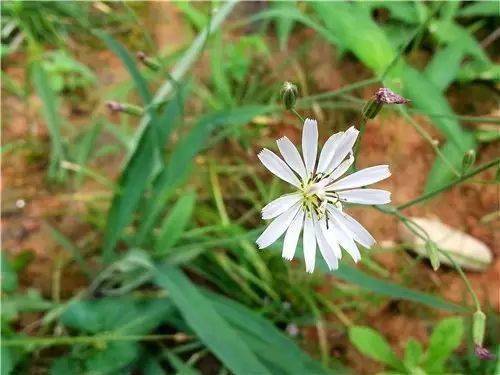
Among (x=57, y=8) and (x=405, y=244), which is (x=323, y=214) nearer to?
(x=405, y=244)

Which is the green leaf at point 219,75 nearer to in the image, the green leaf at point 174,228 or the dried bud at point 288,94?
the green leaf at point 174,228

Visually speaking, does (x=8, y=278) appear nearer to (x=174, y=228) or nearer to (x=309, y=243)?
(x=174, y=228)

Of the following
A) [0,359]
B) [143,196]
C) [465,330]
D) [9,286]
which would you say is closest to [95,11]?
[143,196]

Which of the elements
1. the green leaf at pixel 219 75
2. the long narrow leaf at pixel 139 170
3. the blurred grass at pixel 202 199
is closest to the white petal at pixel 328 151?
the blurred grass at pixel 202 199

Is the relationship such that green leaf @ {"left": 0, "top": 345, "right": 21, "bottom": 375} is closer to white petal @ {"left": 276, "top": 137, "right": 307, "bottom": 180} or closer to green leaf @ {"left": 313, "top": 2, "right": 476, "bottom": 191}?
white petal @ {"left": 276, "top": 137, "right": 307, "bottom": 180}

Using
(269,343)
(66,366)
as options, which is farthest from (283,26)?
(66,366)
